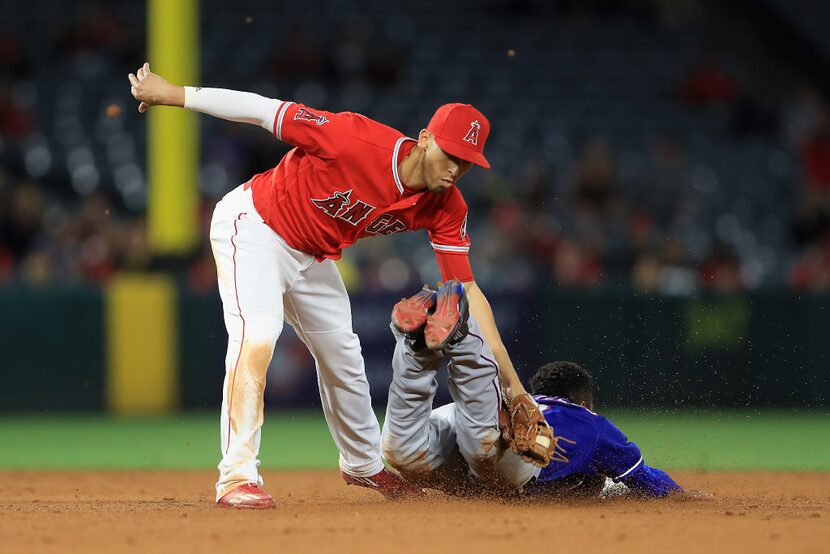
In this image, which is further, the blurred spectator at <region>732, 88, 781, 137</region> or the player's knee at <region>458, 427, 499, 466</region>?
the blurred spectator at <region>732, 88, 781, 137</region>

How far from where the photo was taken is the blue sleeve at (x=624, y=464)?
17.9 feet

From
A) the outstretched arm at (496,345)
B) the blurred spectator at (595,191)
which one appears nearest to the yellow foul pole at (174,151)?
the blurred spectator at (595,191)

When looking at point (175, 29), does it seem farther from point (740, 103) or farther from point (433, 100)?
point (740, 103)

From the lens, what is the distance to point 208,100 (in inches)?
213

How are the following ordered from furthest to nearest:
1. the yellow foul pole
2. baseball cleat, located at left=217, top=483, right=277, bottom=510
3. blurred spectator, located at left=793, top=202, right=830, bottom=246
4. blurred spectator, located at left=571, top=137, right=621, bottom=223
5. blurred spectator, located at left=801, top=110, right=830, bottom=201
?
blurred spectator, located at left=801, top=110, right=830, bottom=201 < blurred spectator, located at left=793, top=202, right=830, bottom=246 < blurred spectator, located at left=571, top=137, right=621, bottom=223 < the yellow foul pole < baseball cleat, located at left=217, top=483, right=277, bottom=510

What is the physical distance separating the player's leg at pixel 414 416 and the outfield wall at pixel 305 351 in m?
5.35

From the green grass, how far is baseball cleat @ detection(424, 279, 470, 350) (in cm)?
327

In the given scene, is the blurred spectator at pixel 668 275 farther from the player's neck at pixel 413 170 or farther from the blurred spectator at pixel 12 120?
the blurred spectator at pixel 12 120

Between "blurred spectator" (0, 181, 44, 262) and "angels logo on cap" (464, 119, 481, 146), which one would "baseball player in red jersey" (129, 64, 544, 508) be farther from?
"blurred spectator" (0, 181, 44, 262)

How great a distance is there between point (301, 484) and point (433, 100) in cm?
800

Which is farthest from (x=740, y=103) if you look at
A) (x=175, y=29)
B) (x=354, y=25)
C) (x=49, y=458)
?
(x=49, y=458)

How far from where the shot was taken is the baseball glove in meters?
5.30

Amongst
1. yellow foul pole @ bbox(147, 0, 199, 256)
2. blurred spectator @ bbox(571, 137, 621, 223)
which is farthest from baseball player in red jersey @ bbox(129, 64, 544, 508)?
blurred spectator @ bbox(571, 137, 621, 223)

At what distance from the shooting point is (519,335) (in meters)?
11.3
